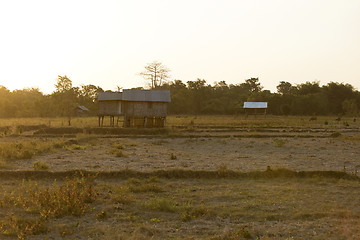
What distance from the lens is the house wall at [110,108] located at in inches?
1410

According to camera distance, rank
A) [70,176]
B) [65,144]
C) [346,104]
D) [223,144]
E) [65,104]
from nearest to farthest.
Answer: [70,176] < [65,144] < [223,144] < [65,104] < [346,104]

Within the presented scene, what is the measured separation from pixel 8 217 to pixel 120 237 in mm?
2676

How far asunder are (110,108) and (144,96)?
4.06 meters

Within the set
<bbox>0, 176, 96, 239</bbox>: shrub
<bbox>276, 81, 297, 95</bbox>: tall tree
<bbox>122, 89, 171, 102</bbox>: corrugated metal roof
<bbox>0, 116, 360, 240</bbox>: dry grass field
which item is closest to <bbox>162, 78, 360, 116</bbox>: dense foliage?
<bbox>276, 81, 297, 95</bbox>: tall tree

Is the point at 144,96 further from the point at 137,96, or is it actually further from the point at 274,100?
→ the point at 274,100

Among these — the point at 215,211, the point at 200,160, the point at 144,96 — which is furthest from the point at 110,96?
the point at 215,211

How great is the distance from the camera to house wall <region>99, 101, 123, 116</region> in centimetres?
3581

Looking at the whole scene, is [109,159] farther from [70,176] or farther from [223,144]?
[223,144]

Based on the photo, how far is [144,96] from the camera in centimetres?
3584

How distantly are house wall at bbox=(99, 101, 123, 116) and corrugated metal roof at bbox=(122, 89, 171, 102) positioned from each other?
1266 millimetres

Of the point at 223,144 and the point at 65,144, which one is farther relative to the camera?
the point at 223,144

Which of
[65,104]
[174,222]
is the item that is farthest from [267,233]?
[65,104]

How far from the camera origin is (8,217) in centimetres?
686

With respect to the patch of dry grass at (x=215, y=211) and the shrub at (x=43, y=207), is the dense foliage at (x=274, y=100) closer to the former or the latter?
the patch of dry grass at (x=215, y=211)
